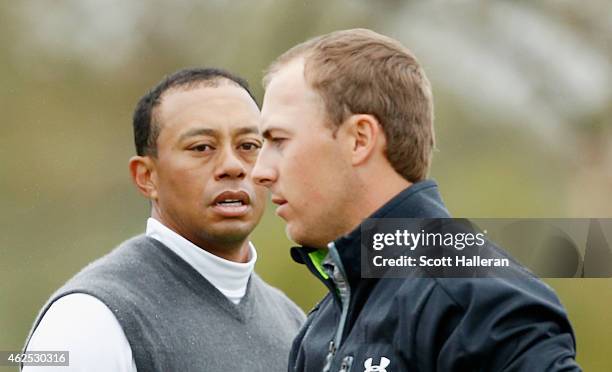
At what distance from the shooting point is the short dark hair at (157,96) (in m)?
2.92

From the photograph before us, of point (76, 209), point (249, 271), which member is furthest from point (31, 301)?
point (249, 271)

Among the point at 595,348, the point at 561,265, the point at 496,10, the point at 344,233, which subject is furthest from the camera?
the point at 496,10

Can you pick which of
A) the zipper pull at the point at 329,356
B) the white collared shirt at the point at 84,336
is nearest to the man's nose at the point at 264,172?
the zipper pull at the point at 329,356

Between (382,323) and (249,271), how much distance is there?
3.45ft

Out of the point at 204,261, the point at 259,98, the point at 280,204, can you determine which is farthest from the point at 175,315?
the point at 259,98

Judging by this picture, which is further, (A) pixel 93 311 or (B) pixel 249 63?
(B) pixel 249 63

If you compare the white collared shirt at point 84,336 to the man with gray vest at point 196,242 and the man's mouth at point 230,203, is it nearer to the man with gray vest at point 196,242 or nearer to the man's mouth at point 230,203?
the man with gray vest at point 196,242

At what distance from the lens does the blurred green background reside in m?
6.79

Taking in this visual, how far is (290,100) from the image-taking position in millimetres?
2166

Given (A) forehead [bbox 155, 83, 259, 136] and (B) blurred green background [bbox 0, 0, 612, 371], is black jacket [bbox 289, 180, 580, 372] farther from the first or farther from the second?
(B) blurred green background [bbox 0, 0, 612, 371]

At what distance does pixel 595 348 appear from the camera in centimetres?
639

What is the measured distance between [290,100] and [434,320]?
0.47m

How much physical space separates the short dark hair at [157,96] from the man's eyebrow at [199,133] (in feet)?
0.24

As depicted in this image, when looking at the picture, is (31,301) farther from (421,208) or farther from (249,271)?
(421,208)
